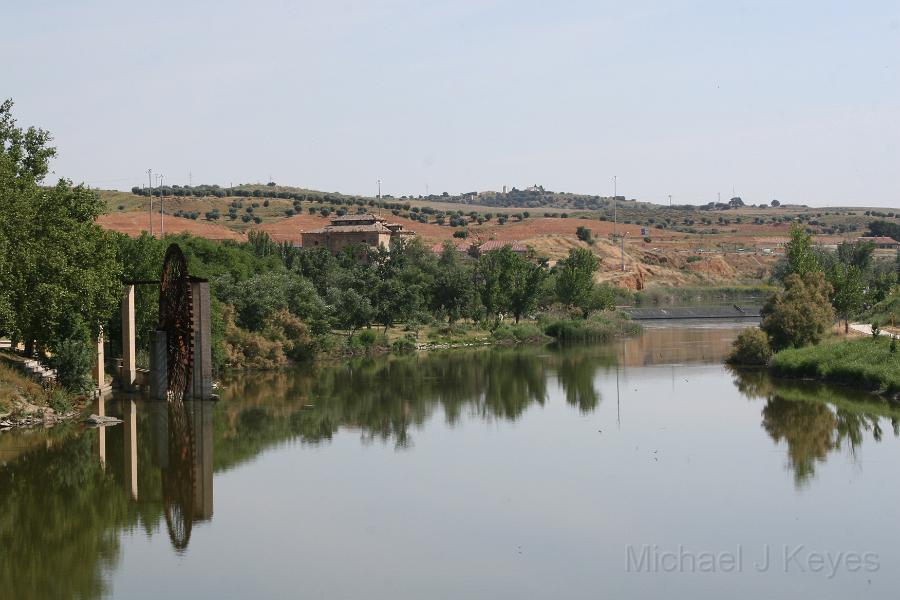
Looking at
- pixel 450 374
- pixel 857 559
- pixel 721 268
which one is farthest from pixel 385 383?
pixel 721 268

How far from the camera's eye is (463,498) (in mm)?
25234

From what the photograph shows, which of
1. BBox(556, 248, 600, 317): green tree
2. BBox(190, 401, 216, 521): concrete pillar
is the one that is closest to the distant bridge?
BBox(556, 248, 600, 317): green tree

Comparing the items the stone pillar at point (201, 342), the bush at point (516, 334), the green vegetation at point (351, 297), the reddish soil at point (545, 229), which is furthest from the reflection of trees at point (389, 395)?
the reddish soil at point (545, 229)

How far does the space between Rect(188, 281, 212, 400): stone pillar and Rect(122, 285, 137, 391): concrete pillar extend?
3.16 metres

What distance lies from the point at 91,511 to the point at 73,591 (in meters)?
5.67

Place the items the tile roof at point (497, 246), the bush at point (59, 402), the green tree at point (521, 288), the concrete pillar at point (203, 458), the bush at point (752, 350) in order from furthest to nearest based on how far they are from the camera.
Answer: the tile roof at point (497, 246), the green tree at point (521, 288), the bush at point (752, 350), the bush at point (59, 402), the concrete pillar at point (203, 458)

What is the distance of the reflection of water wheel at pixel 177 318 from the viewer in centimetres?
3909

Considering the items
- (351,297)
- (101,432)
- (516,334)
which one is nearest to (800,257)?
(516,334)

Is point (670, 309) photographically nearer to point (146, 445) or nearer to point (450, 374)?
point (450, 374)

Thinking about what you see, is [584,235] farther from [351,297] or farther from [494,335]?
[351,297]

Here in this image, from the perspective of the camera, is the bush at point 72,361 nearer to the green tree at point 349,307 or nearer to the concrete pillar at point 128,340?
the concrete pillar at point 128,340

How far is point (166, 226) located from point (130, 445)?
78866 millimetres

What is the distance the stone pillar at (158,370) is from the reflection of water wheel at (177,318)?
0.22 metres

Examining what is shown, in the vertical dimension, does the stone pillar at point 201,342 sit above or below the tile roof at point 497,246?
below
